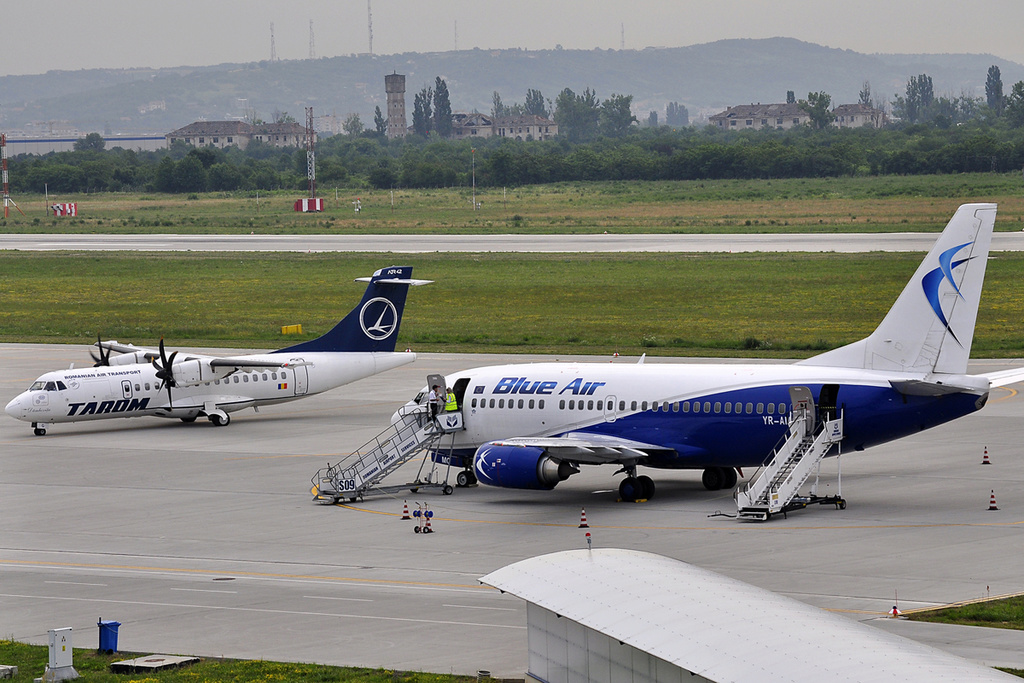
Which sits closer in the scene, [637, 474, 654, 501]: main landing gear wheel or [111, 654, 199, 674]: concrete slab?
[111, 654, 199, 674]: concrete slab

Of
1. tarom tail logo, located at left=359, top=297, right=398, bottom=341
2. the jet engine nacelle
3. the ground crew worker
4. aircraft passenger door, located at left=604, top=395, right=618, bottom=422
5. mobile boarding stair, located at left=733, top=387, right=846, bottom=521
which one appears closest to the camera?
mobile boarding stair, located at left=733, top=387, right=846, bottom=521

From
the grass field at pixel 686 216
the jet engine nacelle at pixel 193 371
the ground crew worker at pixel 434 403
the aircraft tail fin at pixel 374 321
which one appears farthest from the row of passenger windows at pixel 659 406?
the grass field at pixel 686 216

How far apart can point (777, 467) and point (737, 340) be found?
40904mm

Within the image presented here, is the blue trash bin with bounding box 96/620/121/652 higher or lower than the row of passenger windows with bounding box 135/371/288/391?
lower

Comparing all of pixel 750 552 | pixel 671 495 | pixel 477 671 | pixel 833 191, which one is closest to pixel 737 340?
pixel 671 495

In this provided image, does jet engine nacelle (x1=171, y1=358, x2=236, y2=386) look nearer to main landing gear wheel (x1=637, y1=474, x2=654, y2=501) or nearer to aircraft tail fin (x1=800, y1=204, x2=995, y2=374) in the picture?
main landing gear wheel (x1=637, y1=474, x2=654, y2=501)

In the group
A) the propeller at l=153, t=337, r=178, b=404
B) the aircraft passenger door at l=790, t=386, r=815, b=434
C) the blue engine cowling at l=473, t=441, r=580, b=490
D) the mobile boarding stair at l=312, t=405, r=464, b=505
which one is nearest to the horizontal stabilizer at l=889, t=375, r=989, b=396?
the aircraft passenger door at l=790, t=386, r=815, b=434

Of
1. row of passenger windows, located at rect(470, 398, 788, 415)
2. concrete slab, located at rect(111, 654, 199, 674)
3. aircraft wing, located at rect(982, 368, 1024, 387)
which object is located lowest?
concrete slab, located at rect(111, 654, 199, 674)

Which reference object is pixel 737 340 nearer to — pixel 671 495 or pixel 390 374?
pixel 390 374

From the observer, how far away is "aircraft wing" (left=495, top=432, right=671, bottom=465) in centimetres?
3991

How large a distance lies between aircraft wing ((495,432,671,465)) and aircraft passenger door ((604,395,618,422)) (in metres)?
0.70

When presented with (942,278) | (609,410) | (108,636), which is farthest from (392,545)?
(942,278)

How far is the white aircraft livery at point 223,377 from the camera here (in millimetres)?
56906

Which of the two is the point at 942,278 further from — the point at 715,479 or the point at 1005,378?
the point at 715,479
